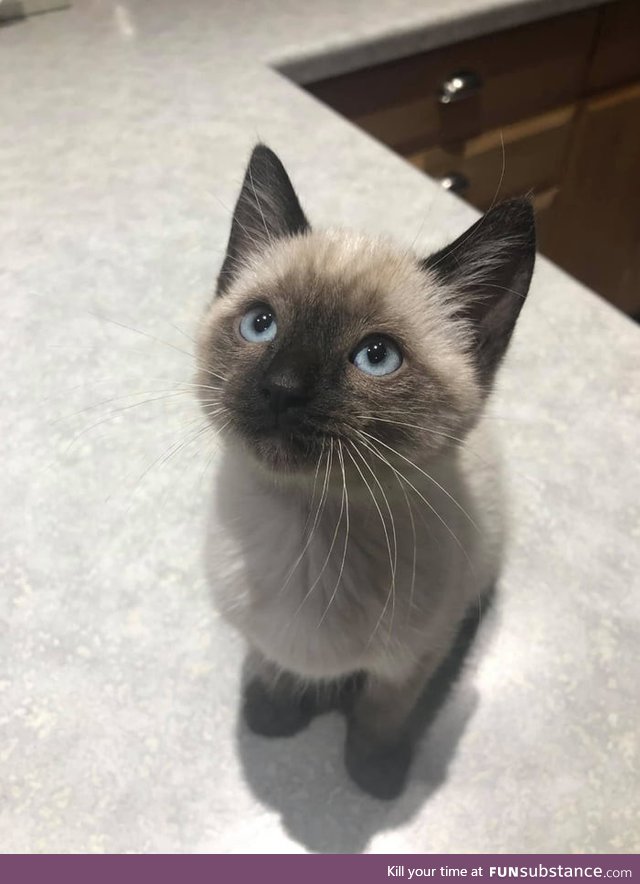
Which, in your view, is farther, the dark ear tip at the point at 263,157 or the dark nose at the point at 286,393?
the dark ear tip at the point at 263,157

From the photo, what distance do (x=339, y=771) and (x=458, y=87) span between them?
1.26m

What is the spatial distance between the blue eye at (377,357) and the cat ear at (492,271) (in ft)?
0.30

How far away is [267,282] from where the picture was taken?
61 cm

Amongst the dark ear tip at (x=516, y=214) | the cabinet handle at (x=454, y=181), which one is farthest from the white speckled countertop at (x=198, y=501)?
the dark ear tip at (x=516, y=214)

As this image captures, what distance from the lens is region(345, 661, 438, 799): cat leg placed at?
68cm

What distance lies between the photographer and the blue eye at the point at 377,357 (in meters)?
0.54

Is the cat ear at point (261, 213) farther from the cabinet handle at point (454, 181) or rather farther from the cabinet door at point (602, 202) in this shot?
the cabinet door at point (602, 202)

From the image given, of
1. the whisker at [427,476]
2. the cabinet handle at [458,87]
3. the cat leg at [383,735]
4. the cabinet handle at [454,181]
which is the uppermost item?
the cabinet handle at [458,87]

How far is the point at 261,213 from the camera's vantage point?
0.69 metres

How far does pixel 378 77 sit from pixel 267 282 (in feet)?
3.07

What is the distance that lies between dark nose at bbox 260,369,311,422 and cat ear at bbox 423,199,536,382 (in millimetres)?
181
